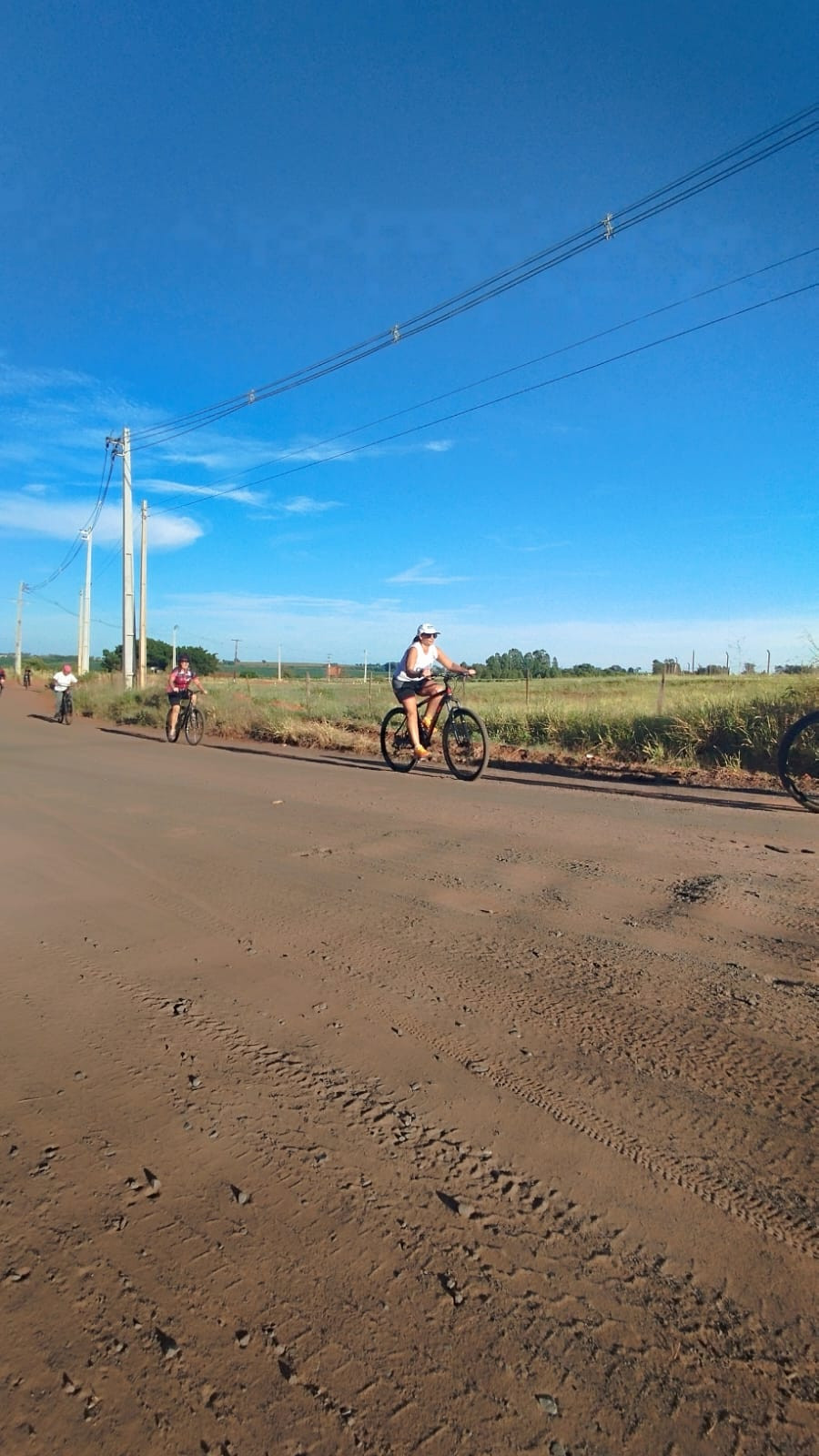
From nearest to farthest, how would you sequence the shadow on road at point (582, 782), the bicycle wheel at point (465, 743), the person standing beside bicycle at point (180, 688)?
the shadow on road at point (582, 782) < the bicycle wheel at point (465, 743) < the person standing beside bicycle at point (180, 688)

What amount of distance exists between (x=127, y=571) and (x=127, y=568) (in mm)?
181

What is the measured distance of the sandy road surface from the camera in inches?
53.2

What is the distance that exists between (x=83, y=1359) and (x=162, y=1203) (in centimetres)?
39

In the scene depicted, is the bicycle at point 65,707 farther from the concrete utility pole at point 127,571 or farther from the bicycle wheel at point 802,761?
the bicycle wheel at point 802,761

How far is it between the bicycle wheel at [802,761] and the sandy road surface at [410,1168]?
10.3 feet

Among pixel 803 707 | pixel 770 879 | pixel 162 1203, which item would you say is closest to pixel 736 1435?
pixel 162 1203

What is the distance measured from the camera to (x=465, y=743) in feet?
29.7

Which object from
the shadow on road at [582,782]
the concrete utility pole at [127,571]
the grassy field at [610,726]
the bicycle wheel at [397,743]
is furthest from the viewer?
the concrete utility pole at [127,571]

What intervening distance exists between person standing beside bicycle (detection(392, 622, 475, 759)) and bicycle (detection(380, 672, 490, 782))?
0.35 feet

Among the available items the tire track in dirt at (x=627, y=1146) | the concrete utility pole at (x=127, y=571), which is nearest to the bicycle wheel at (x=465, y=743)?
the tire track in dirt at (x=627, y=1146)

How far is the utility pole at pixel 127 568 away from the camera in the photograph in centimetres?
2786

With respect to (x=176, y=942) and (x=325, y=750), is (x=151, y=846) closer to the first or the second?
(x=176, y=942)

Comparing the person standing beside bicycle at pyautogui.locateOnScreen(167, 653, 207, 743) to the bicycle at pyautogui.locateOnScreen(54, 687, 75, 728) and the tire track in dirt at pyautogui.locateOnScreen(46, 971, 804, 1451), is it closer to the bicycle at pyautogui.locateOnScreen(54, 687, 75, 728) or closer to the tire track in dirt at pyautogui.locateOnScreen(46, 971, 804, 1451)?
the bicycle at pyautogui.locateOnScreen(54, 687, 75, 728)

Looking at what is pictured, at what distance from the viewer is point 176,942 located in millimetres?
3527
